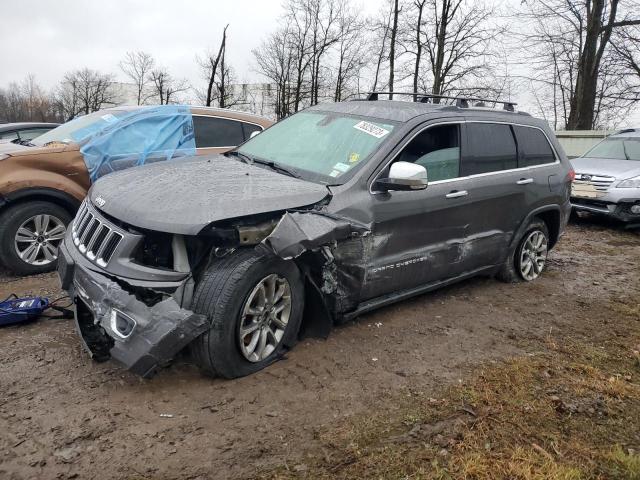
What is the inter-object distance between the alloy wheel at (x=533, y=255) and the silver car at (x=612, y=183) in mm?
3933

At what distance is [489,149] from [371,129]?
4.41 feet

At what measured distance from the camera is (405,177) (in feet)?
11.6

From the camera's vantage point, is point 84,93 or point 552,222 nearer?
point 552,222

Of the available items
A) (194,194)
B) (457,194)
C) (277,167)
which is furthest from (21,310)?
(457,194)

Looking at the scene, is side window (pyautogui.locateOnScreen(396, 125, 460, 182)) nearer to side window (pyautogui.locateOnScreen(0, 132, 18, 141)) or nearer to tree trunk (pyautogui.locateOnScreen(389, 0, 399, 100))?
side window (pyautogui.locateOnScreen(0, 132, 18, 141))

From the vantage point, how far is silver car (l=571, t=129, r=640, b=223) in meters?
8.62

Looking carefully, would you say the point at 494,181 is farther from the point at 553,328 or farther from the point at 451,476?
the point at 451,476

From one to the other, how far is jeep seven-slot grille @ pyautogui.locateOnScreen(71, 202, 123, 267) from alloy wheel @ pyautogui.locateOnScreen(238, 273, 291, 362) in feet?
2.97

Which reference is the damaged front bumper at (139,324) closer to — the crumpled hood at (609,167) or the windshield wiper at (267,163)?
the windshield wiper at (267,163)

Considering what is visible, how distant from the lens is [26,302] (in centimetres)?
392

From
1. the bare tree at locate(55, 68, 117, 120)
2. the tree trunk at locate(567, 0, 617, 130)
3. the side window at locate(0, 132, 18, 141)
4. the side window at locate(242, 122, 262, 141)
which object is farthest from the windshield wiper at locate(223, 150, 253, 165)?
the bare tree at locate(55, 68, 117, 120)

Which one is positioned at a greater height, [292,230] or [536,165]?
[536,165]

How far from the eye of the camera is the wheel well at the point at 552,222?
559cm

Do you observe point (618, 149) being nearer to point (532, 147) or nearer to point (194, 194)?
point (532, 147)
